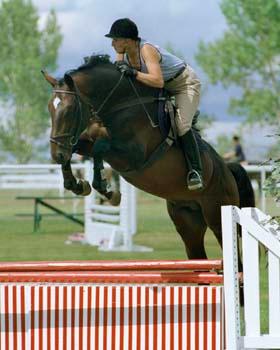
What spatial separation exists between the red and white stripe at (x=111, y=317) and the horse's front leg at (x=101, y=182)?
1840mm

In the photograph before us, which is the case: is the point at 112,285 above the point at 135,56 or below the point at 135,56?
below

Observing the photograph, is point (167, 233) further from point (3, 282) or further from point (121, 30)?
point (3, 282)

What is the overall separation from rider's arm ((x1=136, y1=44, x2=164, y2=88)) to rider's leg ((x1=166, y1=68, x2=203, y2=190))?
1.30 feet

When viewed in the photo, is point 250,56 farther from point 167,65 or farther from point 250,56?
point 167,65

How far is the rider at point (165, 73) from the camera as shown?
6.79m

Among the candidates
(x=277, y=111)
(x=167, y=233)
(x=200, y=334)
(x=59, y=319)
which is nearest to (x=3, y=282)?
(x=59, y=319)

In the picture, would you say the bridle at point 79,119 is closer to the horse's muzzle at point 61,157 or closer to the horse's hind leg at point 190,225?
the horse's muzzle at point 61,157

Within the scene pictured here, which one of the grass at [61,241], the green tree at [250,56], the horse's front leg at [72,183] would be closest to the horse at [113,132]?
the horse's front leg at [72,183]

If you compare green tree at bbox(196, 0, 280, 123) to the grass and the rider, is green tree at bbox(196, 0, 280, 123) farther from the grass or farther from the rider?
the rider

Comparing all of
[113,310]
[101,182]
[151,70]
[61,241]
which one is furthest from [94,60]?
[61,241]

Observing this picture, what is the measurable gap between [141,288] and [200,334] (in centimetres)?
35

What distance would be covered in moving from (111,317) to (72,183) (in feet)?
6.47

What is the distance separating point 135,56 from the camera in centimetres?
692

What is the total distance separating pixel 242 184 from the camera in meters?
8.02
